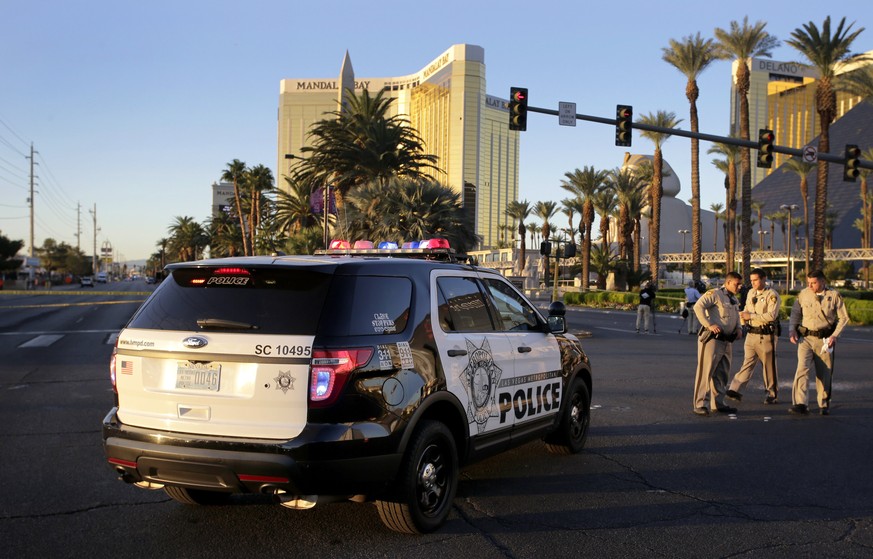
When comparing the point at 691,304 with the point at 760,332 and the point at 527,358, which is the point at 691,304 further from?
the point at 527,358

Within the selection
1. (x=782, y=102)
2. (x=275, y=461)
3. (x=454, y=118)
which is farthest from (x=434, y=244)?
(x=782, y=102)

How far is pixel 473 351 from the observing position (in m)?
5.68

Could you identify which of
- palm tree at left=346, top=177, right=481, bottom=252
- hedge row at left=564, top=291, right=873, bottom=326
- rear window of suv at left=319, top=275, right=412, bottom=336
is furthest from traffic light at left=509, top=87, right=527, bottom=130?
hedge row at left=564, top=291, right=873, bottom=326

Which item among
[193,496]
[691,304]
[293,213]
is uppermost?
[293,213]

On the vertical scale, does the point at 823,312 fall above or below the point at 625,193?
below

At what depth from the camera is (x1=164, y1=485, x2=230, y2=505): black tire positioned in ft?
18.2

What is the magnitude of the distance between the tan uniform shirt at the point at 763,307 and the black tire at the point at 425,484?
22.2 feet

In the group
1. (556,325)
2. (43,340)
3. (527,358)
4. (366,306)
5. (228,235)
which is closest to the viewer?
(366,306)

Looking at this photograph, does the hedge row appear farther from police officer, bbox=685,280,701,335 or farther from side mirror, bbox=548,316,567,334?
side mirror, bbox=548,316,567,334

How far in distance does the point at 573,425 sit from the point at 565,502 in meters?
1.69

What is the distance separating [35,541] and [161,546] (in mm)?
819

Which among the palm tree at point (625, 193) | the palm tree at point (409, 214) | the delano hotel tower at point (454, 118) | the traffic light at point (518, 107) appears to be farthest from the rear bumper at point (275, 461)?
the delano hotel tower at point (454, 118)

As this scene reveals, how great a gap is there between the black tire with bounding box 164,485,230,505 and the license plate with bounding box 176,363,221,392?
43.8 inches

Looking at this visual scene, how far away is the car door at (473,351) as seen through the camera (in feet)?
17.7
